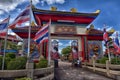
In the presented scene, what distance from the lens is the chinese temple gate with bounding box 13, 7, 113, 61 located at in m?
22.0

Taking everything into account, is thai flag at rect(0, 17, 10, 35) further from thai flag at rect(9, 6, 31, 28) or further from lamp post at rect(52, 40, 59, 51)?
lamp post at rect(52, 40, 59, 51)

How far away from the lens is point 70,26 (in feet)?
75.2

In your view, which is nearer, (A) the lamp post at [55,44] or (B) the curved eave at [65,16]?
(B) the curved eave at [65,16]

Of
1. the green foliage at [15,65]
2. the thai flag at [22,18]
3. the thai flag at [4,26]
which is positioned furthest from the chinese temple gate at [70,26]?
the green foliage at [15,65]

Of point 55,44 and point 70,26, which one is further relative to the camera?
point 55,44

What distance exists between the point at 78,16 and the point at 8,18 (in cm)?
1495

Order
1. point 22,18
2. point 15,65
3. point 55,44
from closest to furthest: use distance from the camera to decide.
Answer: point 15,65, point 22,18, point 55,44

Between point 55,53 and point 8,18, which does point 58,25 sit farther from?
point 8,18

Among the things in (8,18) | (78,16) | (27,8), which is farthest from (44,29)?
(78,16)

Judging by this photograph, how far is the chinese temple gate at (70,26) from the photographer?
22047 millimetres

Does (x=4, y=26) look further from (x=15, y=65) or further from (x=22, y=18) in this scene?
(x=15, y=65)

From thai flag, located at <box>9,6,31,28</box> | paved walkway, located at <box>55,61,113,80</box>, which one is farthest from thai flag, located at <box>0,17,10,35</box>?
paved walkway, located at <box>55,61,113,80</box>

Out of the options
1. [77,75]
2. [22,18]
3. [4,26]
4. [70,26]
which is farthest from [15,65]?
[70,26]

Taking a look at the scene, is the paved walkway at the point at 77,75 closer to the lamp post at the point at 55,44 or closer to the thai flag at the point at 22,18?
the thai flag at the point at 22,18
